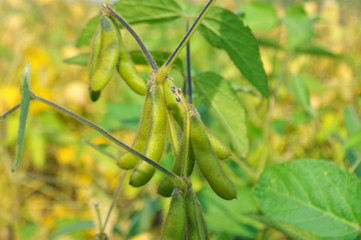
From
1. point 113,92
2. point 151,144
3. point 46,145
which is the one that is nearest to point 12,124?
point 46,145

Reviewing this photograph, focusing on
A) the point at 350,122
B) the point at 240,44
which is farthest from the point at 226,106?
the point at 350,122

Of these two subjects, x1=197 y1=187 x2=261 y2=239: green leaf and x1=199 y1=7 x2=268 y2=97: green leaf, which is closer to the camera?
x1=199 y1=7 x2=268 y2=97: green leaf

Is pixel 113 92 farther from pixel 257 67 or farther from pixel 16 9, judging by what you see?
pixel 257 67

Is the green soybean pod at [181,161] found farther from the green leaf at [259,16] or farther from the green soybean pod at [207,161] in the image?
the green leaf at [259,16]

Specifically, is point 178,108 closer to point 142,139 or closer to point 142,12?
point 142,139

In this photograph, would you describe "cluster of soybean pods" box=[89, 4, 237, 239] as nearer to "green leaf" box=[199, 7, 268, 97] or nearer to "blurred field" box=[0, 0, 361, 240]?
"green leaf" box=[199, 7, 268, 97]

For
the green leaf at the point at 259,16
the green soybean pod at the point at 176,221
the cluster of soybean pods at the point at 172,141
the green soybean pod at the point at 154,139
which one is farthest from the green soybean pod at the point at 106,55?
the green leaf at the point at 259,16

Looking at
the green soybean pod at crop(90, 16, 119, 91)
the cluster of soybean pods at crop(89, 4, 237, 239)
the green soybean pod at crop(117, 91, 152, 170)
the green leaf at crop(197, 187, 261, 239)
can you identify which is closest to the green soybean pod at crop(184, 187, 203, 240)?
the cluster of soybean pods at crop(89, 4, 237, 239)

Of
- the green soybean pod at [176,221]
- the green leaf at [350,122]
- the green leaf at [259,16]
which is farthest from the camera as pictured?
the green leaf at [259,16]
